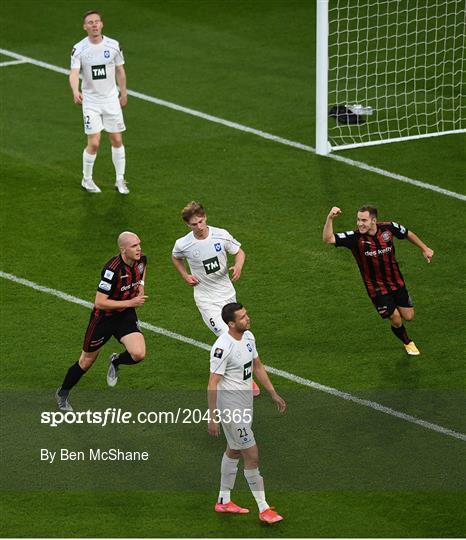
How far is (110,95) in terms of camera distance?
60.2ft

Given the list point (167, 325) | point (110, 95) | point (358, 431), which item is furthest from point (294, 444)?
point (110, 95)

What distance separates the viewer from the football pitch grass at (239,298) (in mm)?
11969

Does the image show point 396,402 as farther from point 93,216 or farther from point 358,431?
point 93,216

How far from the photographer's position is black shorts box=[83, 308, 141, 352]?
1324 centimetres

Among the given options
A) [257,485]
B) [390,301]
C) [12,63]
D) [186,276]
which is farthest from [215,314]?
[12,63]

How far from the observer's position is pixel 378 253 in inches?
555

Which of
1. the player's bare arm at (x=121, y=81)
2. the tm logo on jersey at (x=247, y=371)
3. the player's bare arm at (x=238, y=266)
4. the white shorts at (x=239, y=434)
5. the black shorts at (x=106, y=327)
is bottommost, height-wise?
the white shorts at (x=239, y=434)

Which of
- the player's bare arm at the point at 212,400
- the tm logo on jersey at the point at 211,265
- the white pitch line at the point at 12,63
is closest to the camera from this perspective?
the player's bare arm at the point at 212,400

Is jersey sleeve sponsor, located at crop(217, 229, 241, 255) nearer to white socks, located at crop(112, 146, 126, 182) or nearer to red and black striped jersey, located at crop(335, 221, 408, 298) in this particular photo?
red and black striped jersey, located at crop(335, 221, 408, 298)

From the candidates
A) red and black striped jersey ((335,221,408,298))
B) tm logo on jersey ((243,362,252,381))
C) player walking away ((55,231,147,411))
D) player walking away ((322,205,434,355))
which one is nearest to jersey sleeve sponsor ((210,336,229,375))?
tm logo on jersey ((243,362,252,381))

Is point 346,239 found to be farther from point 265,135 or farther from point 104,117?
point 265,135

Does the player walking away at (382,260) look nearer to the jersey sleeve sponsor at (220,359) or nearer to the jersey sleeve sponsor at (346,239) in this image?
the jersey sleeve sponsor at (346,239)

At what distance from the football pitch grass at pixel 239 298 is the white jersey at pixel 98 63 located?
143 centimetres

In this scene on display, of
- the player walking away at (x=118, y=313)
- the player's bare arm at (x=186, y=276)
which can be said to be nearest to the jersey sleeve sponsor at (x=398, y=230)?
the player's bare arm at (x=186, y=276)
